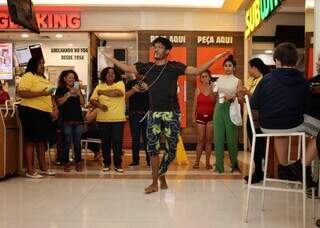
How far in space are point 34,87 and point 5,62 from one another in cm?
565

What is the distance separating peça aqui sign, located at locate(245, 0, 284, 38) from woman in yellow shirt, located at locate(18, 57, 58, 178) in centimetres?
329

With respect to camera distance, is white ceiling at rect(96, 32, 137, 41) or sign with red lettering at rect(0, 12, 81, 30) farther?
white ceiling at rect(96, 32, 137, 41)

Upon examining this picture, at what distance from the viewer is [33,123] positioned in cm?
552

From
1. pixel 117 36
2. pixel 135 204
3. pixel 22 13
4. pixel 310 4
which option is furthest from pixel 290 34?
pixel 135 204

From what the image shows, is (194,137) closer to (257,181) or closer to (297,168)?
(257,181)

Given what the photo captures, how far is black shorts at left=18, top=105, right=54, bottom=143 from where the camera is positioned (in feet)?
18.1

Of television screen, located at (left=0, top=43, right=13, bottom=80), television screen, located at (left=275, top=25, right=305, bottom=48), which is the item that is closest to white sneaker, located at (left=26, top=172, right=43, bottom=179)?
television screen, located at (left=0, top=43, right=13, bottom=80)

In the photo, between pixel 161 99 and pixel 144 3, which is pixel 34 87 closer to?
pixel 161 99

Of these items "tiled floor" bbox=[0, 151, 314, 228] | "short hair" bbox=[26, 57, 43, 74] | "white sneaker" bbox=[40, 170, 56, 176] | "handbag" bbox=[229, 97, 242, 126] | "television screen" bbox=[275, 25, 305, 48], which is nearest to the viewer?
"tiled floor" bbox=[0, 151, 314, 228]

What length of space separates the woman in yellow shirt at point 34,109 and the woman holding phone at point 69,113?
1.57 ft

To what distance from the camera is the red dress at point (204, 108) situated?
6.42 metres

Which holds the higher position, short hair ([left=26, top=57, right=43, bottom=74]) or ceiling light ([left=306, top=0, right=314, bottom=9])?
ceiling light ([left=306, top=0, right=314, bottom=9])

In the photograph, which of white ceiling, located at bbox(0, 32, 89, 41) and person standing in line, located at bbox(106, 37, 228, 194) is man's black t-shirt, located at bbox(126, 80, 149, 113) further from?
white ceiling, located at bbox(0, 32, 89, 41)

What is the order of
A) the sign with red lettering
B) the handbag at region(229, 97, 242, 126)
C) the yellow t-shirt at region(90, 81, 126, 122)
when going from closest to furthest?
the handbag at region(229, 97, 242, 126)
the yellow t-shirt at region(90, 81, 126, 122)
the sign with red lettering
